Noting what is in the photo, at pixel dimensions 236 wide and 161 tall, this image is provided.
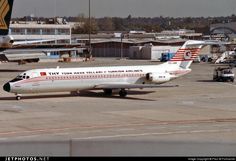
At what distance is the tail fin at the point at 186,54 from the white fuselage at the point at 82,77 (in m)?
0.80

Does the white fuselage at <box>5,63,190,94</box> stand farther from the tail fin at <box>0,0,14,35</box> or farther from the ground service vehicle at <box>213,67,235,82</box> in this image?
the ground service vehicle at <box>213,67,235,82</box>

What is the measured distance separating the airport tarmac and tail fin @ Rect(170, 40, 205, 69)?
9.94 feet

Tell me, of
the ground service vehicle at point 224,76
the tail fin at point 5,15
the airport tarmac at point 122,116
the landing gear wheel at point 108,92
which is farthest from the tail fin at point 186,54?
the tail fin at point 5,15

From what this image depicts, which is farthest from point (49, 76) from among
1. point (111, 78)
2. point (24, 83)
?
point (111, 78)

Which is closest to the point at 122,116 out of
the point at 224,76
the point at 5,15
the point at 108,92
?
the point at 5,15

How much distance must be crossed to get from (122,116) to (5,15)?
1391 centimetres

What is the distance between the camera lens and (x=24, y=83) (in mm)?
42844

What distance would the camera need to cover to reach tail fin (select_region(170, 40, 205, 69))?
50156 millimetres

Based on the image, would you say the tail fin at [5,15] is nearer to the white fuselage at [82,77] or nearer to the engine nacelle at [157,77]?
the white fuselage at [82,77]

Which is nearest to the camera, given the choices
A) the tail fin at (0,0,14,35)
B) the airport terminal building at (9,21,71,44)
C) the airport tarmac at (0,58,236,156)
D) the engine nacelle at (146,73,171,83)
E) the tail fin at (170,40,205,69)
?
the airport tarmac at (0,58,236,156)

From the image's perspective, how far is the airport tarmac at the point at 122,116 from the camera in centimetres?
2538

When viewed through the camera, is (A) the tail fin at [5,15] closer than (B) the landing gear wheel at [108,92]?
Yes

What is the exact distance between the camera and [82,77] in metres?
45.0

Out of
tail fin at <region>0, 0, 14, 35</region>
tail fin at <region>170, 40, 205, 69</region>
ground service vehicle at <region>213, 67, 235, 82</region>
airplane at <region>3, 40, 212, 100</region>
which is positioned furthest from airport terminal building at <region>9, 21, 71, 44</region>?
tail fin at <region>0, 0, 14, 35</region>
